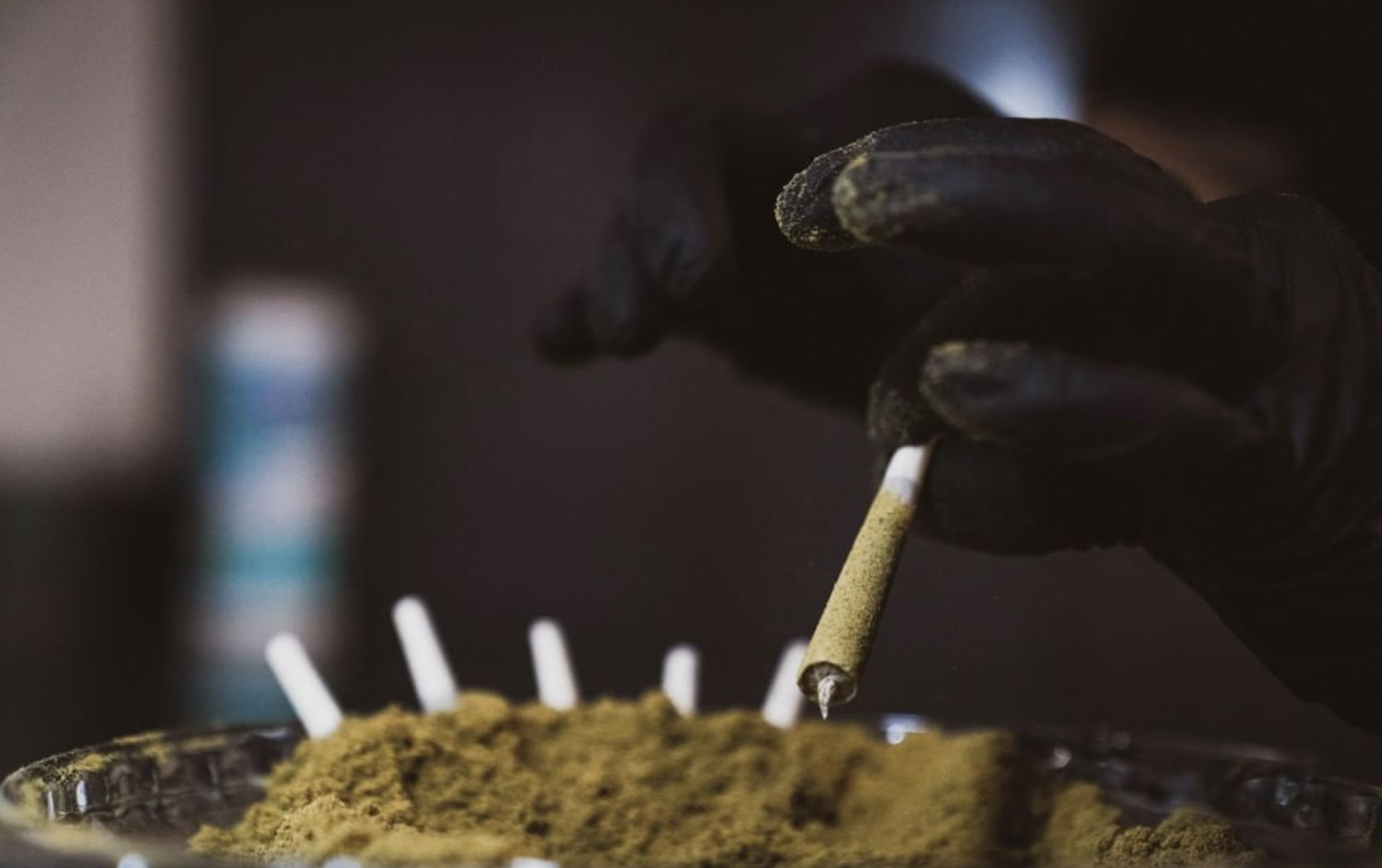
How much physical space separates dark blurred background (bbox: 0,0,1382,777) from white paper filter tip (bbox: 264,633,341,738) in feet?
2.66

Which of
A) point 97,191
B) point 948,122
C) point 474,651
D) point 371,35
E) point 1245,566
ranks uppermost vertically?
point 371,35

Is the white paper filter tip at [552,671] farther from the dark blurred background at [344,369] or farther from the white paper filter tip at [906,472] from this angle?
the dark blurred background at [344,369]

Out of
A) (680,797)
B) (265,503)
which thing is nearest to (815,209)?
(680,797)

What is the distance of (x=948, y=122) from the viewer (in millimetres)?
311

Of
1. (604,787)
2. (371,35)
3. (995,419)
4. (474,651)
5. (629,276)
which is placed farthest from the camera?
(371,35)

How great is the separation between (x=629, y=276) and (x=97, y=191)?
1.57 m

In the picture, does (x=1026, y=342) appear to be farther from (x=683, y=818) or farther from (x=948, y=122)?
(x=683, y=818)

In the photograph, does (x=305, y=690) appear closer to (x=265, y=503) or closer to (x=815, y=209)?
(x=815, y=209)

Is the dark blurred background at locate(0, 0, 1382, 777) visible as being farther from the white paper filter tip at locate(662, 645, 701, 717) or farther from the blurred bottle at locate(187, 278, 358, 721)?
the white paper filter tip at locate(662, 645, 701, 717)

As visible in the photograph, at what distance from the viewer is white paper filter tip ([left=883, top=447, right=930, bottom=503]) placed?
357 millimetres

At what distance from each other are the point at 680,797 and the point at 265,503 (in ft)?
4.50

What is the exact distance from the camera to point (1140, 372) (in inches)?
11.6

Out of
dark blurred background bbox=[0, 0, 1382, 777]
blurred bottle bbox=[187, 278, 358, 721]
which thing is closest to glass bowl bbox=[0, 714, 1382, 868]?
dark blurred background bbox=[0, 0, 1382, 777]

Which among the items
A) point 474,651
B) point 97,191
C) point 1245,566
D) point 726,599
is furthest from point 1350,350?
point 97,191
